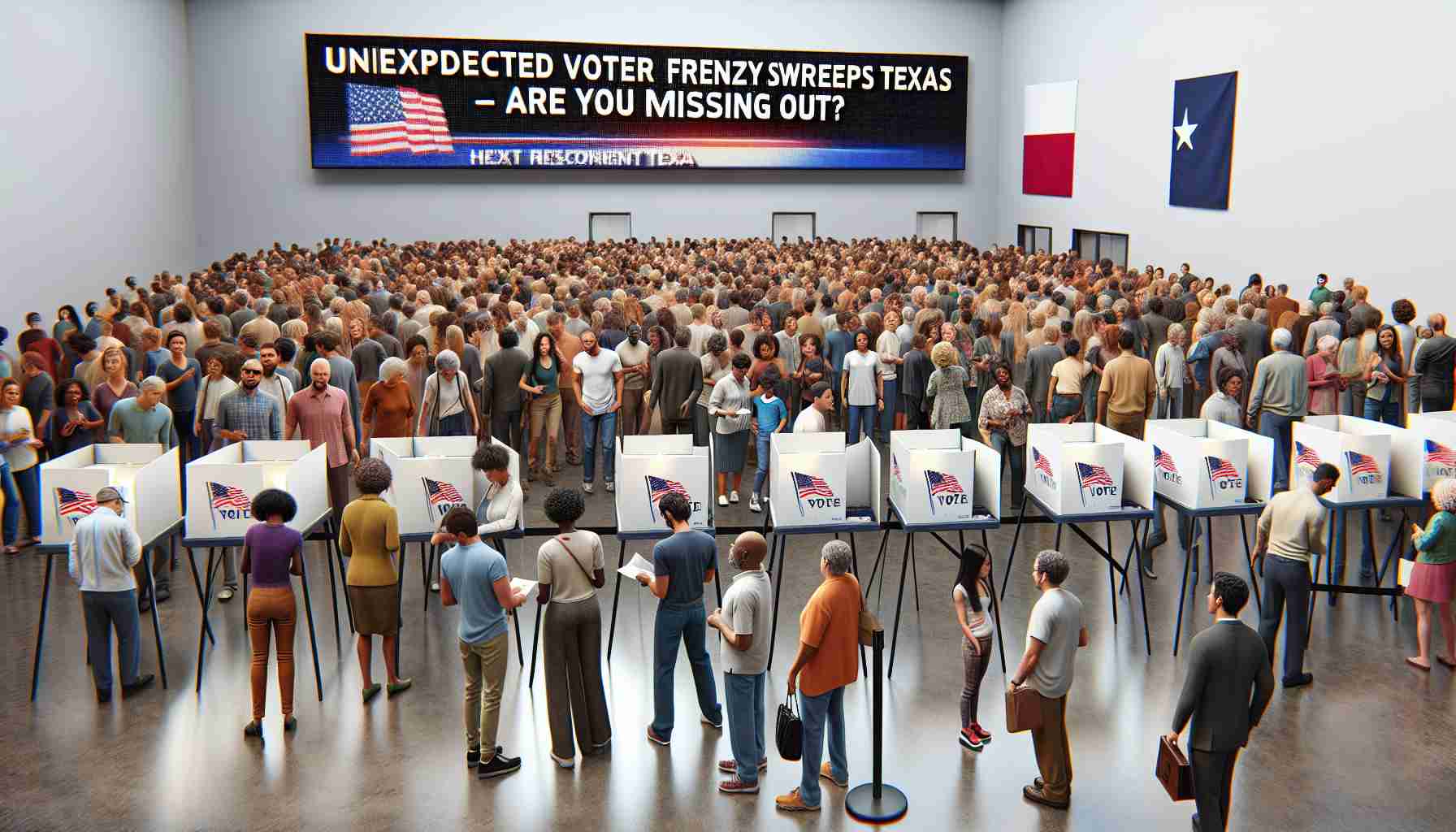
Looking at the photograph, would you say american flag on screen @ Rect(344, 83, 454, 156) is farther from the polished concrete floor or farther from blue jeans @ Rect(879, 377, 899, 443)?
the polished concrete floor

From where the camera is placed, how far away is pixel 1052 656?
5.40 metres

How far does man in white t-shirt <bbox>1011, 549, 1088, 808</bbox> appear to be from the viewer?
5.37 metres

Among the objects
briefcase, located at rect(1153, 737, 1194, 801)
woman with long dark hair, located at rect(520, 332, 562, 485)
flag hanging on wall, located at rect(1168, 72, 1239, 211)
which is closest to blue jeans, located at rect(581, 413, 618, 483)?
woman with long dark hair, located at rect(520, 332, 562, 485)

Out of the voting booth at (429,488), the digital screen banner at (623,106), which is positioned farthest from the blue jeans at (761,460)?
the digital screen banner at (623,106)

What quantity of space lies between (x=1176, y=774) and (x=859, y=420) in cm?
639

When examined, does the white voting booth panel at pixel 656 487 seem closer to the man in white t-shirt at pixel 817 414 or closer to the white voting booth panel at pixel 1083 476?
the man in white t-shirt at pixel 817 414

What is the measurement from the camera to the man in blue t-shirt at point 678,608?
231 inches

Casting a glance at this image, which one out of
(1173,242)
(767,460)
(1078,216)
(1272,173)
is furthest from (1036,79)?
(767,460)

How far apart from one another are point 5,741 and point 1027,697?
18.2 feet

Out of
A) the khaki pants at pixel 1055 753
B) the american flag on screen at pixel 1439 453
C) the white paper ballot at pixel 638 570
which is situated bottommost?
the khaki pants at pixel 1055 753

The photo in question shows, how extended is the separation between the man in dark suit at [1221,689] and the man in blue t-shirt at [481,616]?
322 centimetres

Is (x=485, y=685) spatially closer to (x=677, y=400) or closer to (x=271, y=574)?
(x=271, y=574)

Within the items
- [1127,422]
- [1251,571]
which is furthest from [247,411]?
[1127,422]

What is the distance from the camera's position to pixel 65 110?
18.3 meters
